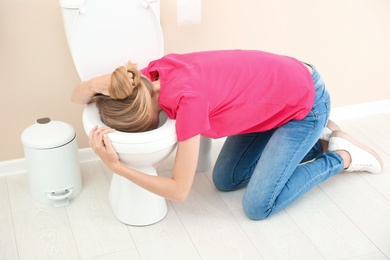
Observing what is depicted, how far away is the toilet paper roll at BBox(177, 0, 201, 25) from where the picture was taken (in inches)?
90.7

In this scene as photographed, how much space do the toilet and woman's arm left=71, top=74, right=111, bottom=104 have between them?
0.15 ft

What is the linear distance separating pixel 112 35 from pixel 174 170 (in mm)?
519

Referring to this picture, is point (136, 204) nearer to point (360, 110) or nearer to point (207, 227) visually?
point (207, 227)

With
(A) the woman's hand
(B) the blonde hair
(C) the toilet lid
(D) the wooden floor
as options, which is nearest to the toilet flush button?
(C) the toilet lid

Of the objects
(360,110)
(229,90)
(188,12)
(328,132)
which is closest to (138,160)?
(229,90)

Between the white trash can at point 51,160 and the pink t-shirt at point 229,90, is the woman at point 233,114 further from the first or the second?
the white trash can at point 51,160

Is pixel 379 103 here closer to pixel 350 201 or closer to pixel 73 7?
pixel 350 201

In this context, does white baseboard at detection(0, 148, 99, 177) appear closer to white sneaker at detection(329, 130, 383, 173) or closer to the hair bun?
the hair bun

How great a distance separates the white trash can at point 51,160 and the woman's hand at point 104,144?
34 centimetres

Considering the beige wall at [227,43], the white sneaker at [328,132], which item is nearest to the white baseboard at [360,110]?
the beige wall at [227,43]

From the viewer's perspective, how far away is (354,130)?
2711 mm

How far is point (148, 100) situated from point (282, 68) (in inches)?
18.2

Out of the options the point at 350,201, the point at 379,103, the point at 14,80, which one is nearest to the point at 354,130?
the point at 379,103

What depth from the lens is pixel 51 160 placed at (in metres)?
2.14
